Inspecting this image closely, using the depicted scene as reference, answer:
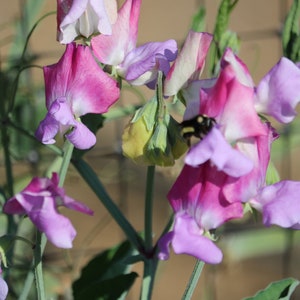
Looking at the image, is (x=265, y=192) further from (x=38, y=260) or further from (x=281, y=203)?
(x=38, y=260)

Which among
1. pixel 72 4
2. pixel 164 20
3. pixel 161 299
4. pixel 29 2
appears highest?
pixel 72 4

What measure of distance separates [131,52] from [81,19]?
60 millimetres

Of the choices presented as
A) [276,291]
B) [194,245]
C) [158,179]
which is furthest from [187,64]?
[158,179]

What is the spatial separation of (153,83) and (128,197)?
196 centimetres

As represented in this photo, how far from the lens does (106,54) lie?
29.3 inches

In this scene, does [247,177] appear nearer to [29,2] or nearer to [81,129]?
[81,129]

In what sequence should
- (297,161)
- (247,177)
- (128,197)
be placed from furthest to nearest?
(297,161) → (128,197) → (247,177)

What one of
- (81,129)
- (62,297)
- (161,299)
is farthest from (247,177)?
(161,299)

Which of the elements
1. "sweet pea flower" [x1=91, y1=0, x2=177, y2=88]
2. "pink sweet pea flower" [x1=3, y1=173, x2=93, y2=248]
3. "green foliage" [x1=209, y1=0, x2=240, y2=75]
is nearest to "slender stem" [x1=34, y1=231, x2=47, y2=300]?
"pink sweet pea flower" [x1=3, y1=173, x2=93, y2=248]

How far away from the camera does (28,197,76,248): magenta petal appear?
2.04 ft

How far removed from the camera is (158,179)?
2.70 m

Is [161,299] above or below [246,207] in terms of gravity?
below

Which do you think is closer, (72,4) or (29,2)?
(72,4)

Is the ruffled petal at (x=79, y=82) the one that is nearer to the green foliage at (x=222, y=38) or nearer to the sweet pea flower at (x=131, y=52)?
the sweet pea flower at (x=131, y=52)
